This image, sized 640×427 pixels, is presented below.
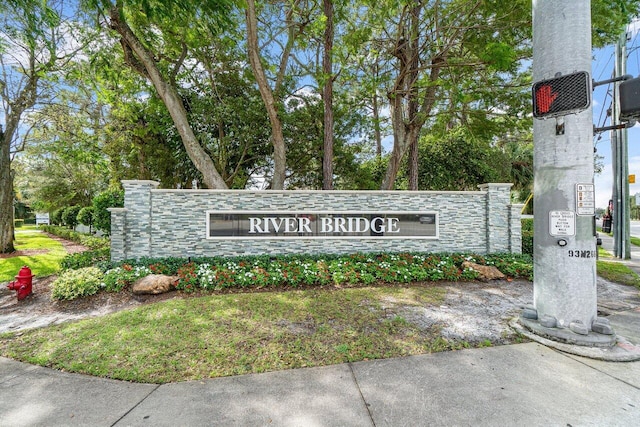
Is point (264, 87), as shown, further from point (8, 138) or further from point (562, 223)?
point (8, 138)

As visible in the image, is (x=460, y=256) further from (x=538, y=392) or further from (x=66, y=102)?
(x=66, y=102)

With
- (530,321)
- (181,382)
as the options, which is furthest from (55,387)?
(530,321)

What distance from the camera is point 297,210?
7.08 meters

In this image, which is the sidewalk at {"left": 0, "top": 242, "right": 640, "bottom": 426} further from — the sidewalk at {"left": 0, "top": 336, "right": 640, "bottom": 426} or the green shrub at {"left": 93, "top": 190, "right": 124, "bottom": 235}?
the green shrub at {"left": 93, "top": 190, "right": 124, "bottom": 235}

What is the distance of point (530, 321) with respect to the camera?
3.74 meters

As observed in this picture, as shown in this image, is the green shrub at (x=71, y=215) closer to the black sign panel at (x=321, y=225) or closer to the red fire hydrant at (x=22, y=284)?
the red fire hydrant at (x=22, y=284)

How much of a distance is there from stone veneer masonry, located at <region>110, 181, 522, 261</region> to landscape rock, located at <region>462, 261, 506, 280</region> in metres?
1.01

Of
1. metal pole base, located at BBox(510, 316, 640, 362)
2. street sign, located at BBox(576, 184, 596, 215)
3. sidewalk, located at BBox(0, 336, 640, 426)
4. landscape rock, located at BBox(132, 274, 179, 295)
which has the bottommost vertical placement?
sidewalk, located at BBox(0, 336, 640, 426)

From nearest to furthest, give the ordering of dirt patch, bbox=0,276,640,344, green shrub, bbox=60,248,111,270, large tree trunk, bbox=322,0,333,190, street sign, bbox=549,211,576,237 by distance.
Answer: street sign, bbox=549,211,576,237
dirt patch, bbox=0,276,640,344
green shrub, bbox=60,248,111,270
large tree trunk, bbox=322,0,333,190

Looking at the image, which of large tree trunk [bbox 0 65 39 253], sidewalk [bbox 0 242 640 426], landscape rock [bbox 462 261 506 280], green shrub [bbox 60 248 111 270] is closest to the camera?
sidewalk [bbox 0 242 640 426]

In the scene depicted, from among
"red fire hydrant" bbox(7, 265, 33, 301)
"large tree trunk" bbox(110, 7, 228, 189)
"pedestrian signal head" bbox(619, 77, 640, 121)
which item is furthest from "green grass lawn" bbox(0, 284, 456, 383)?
"large tree trunk" bbox(110, 7, 228, 189)

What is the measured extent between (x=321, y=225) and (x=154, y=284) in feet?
12.4

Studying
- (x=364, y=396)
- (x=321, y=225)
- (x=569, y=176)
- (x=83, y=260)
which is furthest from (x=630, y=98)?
(x=83, y=260)

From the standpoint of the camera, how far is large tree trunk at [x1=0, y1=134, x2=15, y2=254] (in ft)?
36.5
